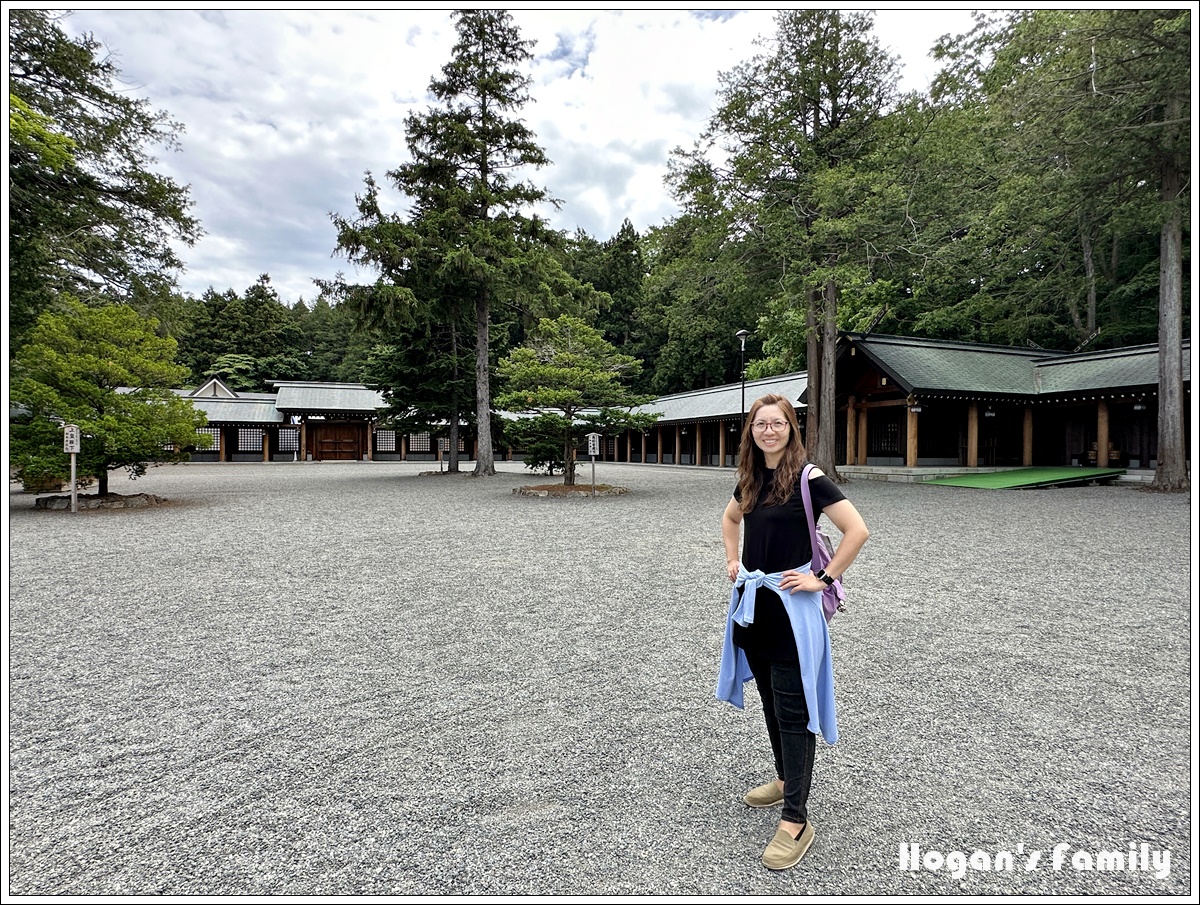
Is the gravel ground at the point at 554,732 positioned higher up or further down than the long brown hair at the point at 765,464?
further down

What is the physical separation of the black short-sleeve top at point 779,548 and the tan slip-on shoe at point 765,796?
2.14 feet

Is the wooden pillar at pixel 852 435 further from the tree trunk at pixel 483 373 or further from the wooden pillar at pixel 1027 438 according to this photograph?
the tree trunk at pixel 483 373

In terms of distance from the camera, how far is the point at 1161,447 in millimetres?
15016

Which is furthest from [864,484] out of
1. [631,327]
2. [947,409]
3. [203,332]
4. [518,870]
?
[203,332]

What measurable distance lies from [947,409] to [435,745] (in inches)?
913

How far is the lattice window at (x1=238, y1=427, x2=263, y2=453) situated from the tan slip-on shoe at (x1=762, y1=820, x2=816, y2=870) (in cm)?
3753

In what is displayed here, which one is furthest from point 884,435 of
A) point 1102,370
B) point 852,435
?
point 1102,370

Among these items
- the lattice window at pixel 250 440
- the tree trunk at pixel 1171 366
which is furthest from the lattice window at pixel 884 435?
the lattice window at pixel 250 440

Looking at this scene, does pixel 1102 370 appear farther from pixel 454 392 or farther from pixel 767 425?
pixel 767 425

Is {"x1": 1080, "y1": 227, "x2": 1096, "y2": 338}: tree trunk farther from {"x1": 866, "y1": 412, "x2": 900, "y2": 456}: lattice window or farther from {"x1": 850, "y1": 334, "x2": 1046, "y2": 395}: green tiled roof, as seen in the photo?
{"x1": 866, "y1": 412, "x2": 900, "y2": 456}: lattice window

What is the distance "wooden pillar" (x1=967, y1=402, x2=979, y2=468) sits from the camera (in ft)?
65.8

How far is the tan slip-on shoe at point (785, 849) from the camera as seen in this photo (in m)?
2.12

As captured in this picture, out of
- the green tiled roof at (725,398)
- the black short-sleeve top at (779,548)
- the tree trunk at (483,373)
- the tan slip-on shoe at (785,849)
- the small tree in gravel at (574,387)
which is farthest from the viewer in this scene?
the green tiled roof at (725,398)

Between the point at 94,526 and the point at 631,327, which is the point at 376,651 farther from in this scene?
the point at 631,327
